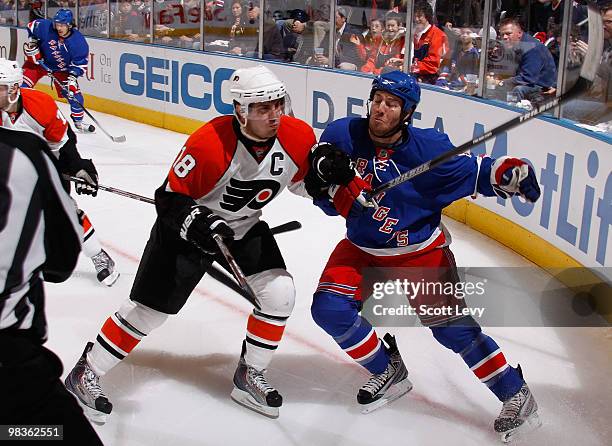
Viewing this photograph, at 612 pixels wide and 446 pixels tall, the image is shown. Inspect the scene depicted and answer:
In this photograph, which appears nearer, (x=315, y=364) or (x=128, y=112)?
(x=315, y=364)

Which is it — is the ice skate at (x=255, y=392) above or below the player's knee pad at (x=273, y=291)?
below

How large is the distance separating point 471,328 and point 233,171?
87 centimetres

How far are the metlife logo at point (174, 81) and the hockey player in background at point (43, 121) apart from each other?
3.51 m

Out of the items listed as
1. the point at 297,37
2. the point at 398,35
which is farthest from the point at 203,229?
the point at 297,37

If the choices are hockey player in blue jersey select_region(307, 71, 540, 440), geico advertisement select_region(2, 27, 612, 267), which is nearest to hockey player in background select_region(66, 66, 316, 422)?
hockey player in blue jersey select_region(307, 71, 540, 440)

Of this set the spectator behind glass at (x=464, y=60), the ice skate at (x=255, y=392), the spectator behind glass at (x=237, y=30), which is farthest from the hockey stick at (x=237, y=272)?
the spectator behind glass at (x=237, y=30)

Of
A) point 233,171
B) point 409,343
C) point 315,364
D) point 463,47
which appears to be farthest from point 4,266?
point 463,47

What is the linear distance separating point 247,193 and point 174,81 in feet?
18.1

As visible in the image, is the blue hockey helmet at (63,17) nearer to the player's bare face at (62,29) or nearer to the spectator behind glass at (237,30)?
the player's bare face at (62,29)

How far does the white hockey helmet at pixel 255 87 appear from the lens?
Answer: 2.40 meters

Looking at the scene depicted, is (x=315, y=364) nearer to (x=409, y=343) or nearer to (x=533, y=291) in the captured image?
(x=409, y=343)

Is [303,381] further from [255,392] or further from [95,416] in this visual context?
[95,416]

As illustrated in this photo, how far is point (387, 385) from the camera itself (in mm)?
2756

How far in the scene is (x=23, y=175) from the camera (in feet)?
4.64
